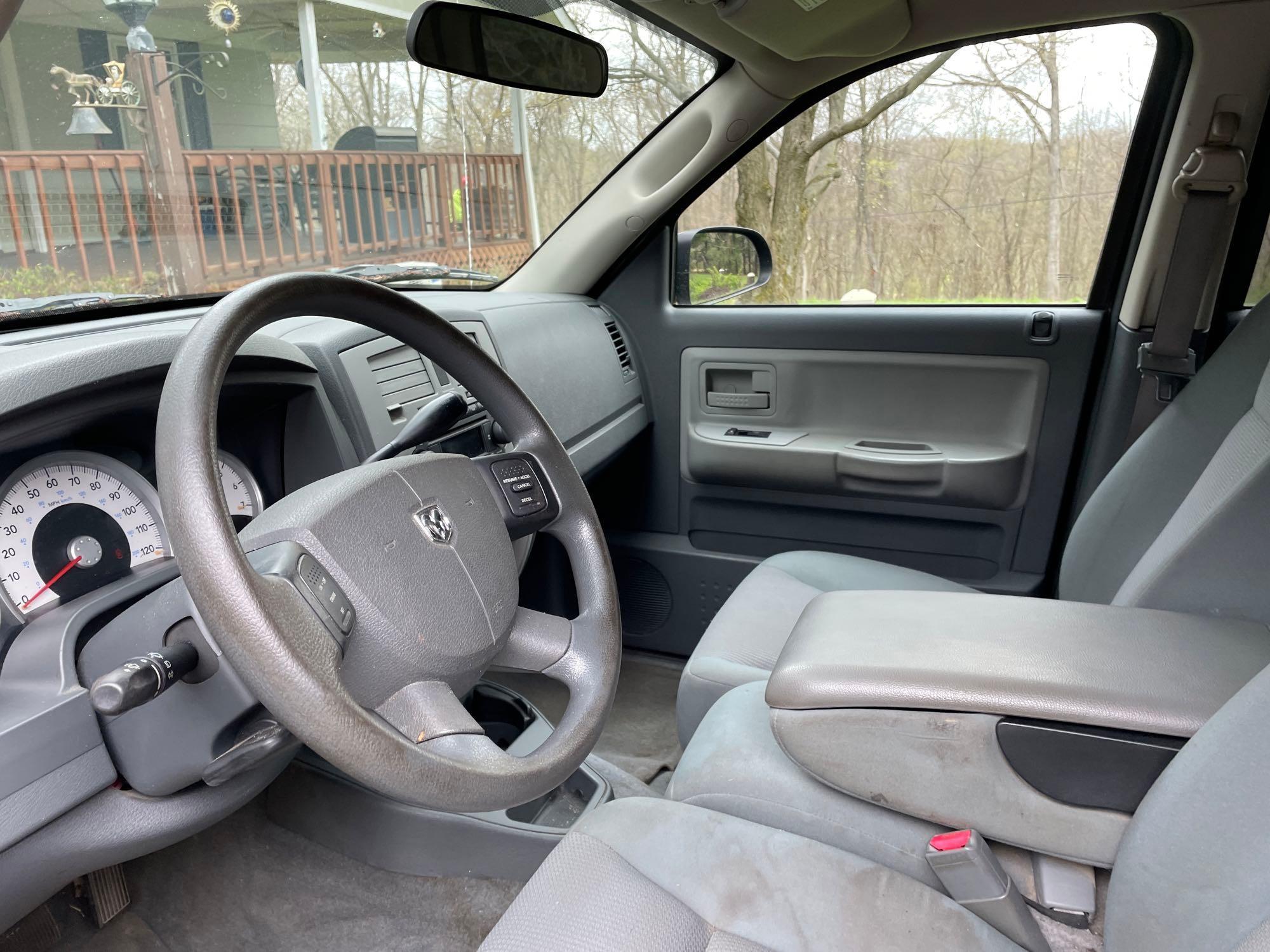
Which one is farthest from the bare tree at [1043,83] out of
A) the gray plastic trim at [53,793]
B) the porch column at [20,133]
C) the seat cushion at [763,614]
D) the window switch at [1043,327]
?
the gray plastic trim at [53,793]

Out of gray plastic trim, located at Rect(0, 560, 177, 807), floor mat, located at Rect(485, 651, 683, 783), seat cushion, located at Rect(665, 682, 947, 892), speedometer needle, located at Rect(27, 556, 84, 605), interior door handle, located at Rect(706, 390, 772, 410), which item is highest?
speedometer needle, located at Rect(27, 556, 84, 605)

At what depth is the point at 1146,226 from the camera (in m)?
2.00

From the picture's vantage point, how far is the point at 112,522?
112 cm

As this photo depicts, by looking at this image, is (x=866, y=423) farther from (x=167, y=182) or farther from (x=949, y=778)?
(x=167, y=182)

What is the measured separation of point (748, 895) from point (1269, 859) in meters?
0.44

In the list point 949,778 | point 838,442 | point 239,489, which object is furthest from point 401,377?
point 838,442

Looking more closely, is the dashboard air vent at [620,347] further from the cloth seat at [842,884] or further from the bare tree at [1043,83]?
the cloth seat at [842,884]

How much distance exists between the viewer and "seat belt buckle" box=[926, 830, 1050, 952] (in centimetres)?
88

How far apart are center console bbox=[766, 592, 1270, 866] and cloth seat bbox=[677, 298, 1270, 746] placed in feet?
0.29

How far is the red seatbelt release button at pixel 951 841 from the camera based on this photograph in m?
0.92

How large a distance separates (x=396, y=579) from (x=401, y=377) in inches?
31.0

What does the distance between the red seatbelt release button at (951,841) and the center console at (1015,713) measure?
2 centimetres

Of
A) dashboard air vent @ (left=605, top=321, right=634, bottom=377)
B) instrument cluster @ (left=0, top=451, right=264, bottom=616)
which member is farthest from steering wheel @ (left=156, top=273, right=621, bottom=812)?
dashboard air vent @ (left=605, top=321, right=634, bottom=377)

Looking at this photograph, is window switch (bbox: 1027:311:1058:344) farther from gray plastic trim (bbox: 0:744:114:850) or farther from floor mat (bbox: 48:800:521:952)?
gray plastic trim (bbox: 0:744:114:850)
